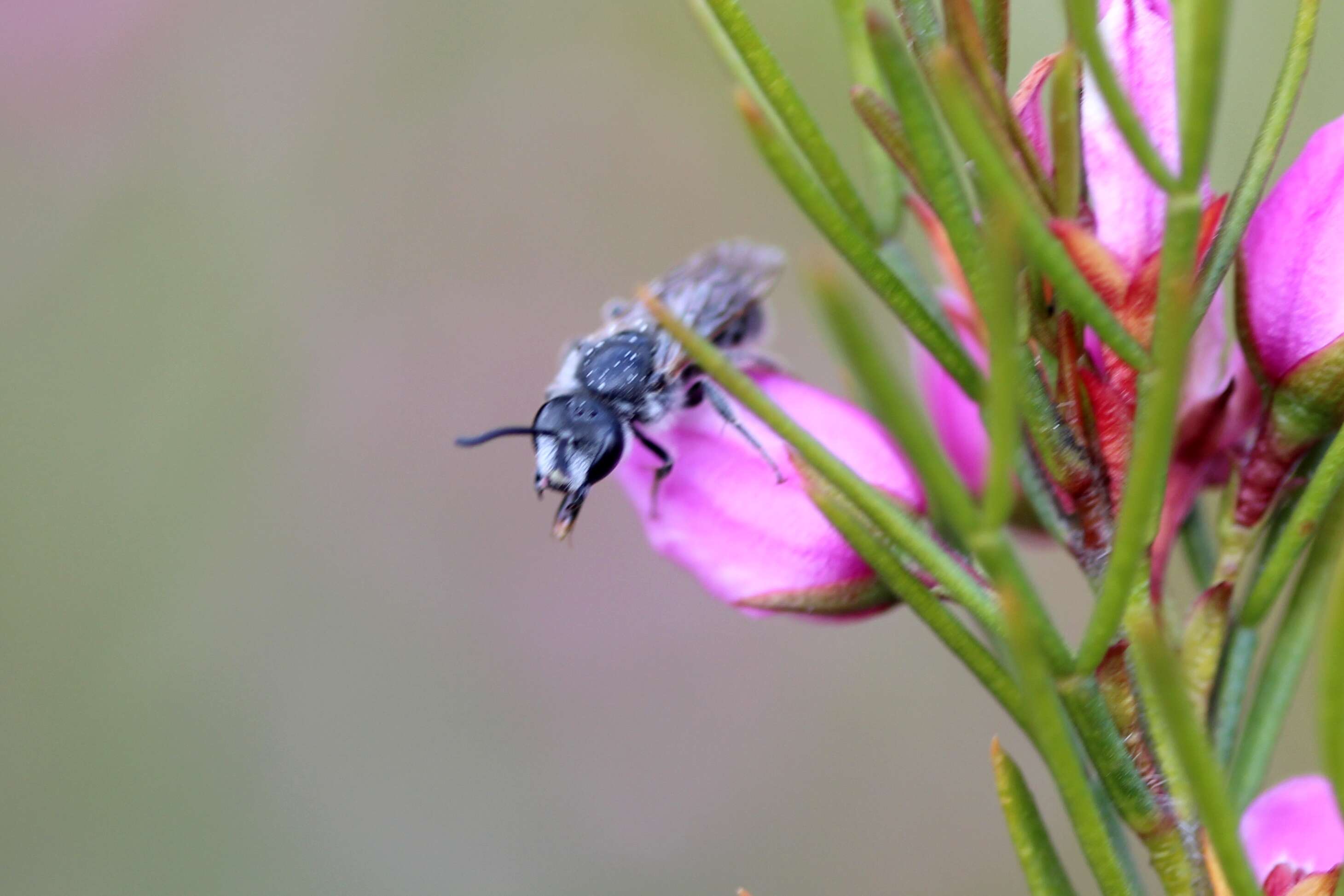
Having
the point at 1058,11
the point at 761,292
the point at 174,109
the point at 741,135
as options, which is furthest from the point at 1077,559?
the point at 174,109

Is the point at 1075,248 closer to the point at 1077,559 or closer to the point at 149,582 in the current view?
the point at 1077,559

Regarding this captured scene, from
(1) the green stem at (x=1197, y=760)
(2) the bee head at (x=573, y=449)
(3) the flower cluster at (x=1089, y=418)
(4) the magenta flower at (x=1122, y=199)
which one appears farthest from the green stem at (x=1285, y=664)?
(2) the bee head at (x=573, y=449)

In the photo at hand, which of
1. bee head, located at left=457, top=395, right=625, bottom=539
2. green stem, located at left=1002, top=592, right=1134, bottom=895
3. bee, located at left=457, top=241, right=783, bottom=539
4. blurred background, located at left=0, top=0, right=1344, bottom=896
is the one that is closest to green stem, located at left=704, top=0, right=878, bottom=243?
bee, located at left=457, top=241, right=783, bottom=539

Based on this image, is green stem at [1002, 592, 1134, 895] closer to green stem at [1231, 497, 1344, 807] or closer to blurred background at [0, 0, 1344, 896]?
green stem at [1231, 497, 1344, 807]

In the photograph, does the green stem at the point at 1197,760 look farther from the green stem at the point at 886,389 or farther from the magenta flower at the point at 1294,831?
the magenta flower at the point at 1294,831

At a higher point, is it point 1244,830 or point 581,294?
point 581,294

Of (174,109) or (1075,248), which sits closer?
(1075,248)

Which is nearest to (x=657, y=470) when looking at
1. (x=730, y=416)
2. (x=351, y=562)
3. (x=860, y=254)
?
(x=730, y=416)
